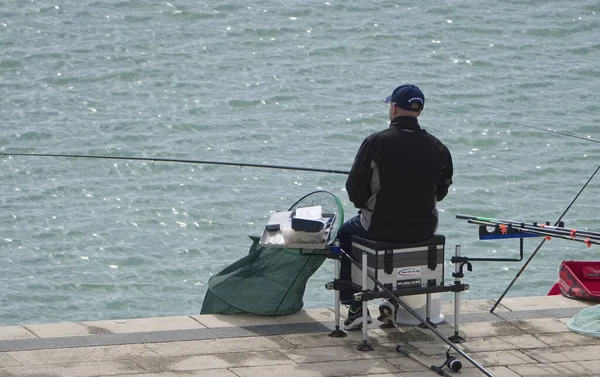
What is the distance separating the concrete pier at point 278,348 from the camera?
15.1 ft

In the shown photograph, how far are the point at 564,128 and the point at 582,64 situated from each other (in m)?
2.36

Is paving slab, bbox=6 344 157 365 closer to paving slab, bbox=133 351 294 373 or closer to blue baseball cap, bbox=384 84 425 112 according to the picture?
paving slab, bbox=133 351 294 373

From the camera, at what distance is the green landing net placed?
209 inches

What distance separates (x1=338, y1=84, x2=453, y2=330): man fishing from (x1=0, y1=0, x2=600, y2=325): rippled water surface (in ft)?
10.2

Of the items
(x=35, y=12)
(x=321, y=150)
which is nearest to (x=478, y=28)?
(x=321, y=150)

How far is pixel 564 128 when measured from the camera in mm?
12172

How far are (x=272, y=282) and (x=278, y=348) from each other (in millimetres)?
543

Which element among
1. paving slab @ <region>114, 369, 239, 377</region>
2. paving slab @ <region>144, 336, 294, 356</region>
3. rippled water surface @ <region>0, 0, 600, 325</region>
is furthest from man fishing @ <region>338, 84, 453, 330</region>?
rippled water surface @ <region>0, 0, 600, 325</region>

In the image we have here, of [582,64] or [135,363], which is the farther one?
[582,64]

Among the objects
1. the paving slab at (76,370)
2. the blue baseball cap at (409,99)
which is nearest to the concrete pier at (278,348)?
the paving slab at (76,370)

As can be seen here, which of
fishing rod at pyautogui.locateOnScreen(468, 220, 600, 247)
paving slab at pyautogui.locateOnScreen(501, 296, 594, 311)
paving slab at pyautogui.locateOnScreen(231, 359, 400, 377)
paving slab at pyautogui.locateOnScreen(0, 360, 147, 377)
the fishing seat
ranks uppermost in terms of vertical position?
fishing rod at pyautogui.locateOnScreen(468, 220, 600, 247)

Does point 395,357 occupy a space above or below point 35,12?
below

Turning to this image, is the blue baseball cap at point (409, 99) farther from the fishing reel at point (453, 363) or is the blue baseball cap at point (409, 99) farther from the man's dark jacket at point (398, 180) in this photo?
the fishing reel at point (453, 363)

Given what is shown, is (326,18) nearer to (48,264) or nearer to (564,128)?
(564,128)
